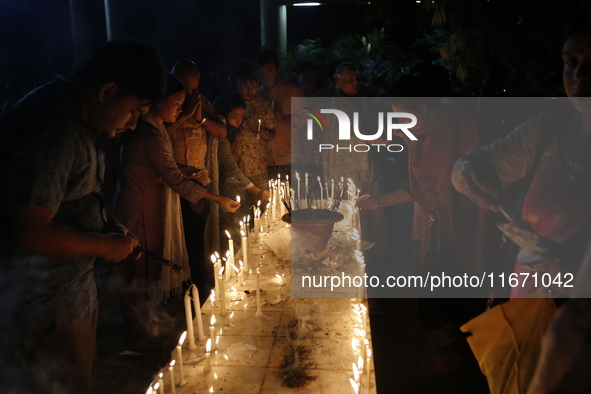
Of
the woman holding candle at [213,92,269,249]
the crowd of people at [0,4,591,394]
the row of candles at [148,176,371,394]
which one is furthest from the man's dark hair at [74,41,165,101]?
the woman holding candle at [213,92,269,249]

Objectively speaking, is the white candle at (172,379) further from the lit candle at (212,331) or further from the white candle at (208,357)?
the lit candle at (212,331)

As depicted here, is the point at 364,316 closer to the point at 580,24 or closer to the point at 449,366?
the point at 449,366

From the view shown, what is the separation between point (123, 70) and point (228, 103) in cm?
323

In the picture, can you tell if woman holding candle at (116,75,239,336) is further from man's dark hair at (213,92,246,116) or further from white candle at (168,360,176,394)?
white candle at (168,360,176,394)

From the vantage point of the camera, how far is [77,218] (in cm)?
197

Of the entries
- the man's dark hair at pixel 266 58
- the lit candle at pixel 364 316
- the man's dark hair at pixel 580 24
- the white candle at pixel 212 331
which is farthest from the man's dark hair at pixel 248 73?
the man's dark hair at pixel 580 24

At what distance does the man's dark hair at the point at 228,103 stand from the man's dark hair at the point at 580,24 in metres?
3.71

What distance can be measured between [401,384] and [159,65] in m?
2.46

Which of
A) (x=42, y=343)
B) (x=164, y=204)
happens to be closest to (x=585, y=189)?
(x=42, y=343)

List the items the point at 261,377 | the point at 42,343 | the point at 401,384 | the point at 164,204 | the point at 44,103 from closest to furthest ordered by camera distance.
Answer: the point at 44,103
the point at 42,343
the point at 261,377
the point at 401,384
the point at 164,204

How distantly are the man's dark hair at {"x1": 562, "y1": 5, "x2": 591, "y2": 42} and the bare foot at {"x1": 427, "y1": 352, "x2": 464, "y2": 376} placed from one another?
2237 millimetres

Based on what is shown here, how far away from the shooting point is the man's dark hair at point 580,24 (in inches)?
65.2

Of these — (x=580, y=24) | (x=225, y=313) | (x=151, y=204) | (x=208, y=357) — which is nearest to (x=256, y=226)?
(x=151, y=204)

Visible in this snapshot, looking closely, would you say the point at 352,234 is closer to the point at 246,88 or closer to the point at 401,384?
the point at 401,384
